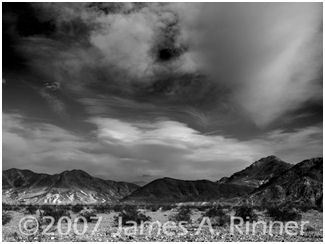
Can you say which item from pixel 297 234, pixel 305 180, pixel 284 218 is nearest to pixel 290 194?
pixel 305 180

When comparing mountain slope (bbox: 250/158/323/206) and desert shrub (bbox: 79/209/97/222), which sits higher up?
mountain slope (bbox: 250/158/323/206)

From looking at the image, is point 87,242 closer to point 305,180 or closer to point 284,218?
point 284,218

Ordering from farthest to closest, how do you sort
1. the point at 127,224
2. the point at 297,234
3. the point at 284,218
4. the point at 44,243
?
1. the point at 284,218
2. the point at 127,224
3. the point at 297,234
4. the point at 44,243

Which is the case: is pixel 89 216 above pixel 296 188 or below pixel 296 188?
below

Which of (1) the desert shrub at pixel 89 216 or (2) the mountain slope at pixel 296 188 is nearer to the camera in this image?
(1) the desert shrub at pixel 89 216

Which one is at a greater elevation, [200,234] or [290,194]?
[290,194]

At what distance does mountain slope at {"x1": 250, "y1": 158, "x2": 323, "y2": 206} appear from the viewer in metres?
129

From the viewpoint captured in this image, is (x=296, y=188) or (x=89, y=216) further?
(x=296, y=188)

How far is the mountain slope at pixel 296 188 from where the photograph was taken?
129 meters

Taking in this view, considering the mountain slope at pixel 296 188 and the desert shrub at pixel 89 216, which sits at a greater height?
the mountain slope at pixel 296 188

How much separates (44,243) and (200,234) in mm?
8197

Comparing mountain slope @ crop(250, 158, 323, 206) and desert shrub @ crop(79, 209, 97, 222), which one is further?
mountain slope @ crop(250, 158, 323, 206)

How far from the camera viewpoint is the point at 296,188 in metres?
142

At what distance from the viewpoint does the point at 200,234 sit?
2119cm
